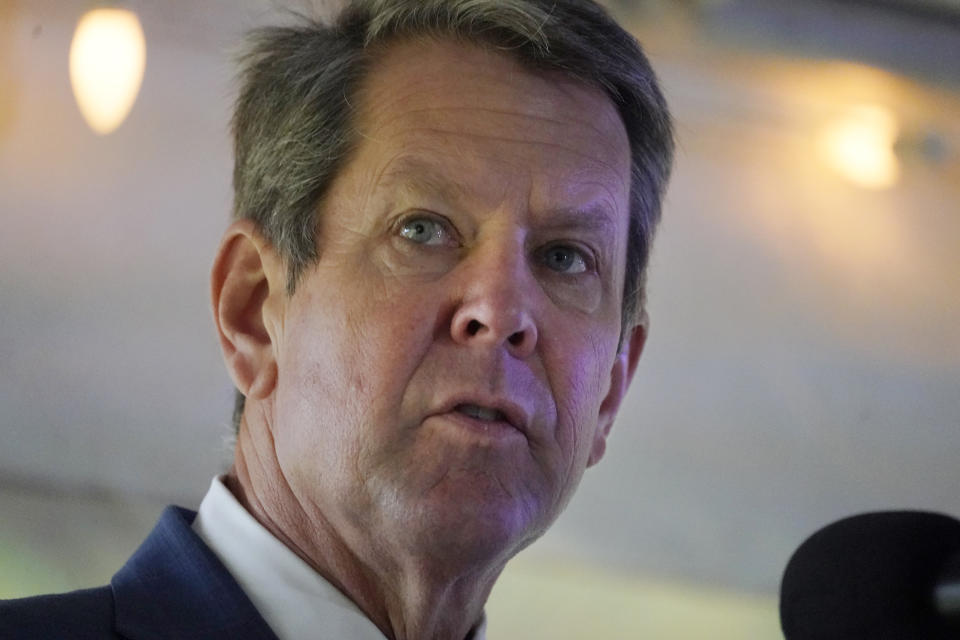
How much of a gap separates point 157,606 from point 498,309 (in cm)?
53

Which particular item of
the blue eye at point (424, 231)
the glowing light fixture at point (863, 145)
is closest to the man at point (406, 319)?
the blue eye at point (424, 231)

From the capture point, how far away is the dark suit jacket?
1306 millimetres

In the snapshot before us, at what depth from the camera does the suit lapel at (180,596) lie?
4.42 feet

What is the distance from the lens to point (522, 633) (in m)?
2.32

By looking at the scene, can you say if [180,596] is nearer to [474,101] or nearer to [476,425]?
A: [476,425]

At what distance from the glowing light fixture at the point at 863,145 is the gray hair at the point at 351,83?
3.59 feet

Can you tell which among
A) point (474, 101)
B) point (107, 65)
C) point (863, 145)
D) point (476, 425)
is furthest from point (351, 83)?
point (863, 145)

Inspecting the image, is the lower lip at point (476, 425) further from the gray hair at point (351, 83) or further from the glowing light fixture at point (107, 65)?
the glowing light fixture at point (107, 65)

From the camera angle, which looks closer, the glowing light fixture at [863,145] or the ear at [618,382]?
the ear at [618,382]

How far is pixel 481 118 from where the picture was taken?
1.52 m

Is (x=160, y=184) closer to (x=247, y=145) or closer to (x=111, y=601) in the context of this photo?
(x=247, y=145)

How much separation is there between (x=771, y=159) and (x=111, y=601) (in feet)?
6.00

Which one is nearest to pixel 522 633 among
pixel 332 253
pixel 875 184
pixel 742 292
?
pixel 742 292

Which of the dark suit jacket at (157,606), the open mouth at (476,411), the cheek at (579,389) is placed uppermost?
the cheek at (579,389)
